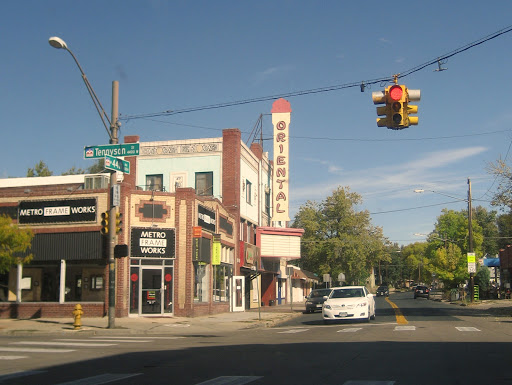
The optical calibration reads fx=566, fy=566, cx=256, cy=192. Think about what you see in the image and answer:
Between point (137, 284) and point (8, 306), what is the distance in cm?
623

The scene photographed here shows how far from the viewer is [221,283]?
34.4 m

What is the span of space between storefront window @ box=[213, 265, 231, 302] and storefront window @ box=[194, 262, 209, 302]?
1.43m

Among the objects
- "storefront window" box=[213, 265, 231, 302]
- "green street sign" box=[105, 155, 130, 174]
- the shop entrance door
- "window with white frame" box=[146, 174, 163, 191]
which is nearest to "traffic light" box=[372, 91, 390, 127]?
"green street sign" box=[105, 155, 130, 174]

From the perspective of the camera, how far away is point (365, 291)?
24094mm

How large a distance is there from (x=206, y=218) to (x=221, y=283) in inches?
208

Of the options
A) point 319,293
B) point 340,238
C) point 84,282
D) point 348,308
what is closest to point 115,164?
point 84,282

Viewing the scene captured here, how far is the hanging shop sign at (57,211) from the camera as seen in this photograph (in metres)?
27.0

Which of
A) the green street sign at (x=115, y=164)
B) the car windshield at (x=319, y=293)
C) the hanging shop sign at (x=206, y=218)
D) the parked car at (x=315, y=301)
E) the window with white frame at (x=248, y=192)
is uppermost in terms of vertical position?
the window with white frame at (x=248, y=192)

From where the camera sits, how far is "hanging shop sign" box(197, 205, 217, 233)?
3000 centimetres

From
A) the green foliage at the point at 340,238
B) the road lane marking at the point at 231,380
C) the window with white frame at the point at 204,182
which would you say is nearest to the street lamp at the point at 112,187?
the road lane marking at the point at 231,380

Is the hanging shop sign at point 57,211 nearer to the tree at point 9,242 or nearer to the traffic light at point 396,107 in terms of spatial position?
the tree at point 9,242

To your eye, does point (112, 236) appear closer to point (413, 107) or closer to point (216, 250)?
point (216, 250)

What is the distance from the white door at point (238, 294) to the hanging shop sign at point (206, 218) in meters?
5.49

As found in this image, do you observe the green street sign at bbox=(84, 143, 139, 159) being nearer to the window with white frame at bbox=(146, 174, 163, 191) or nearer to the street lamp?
the street lamp
